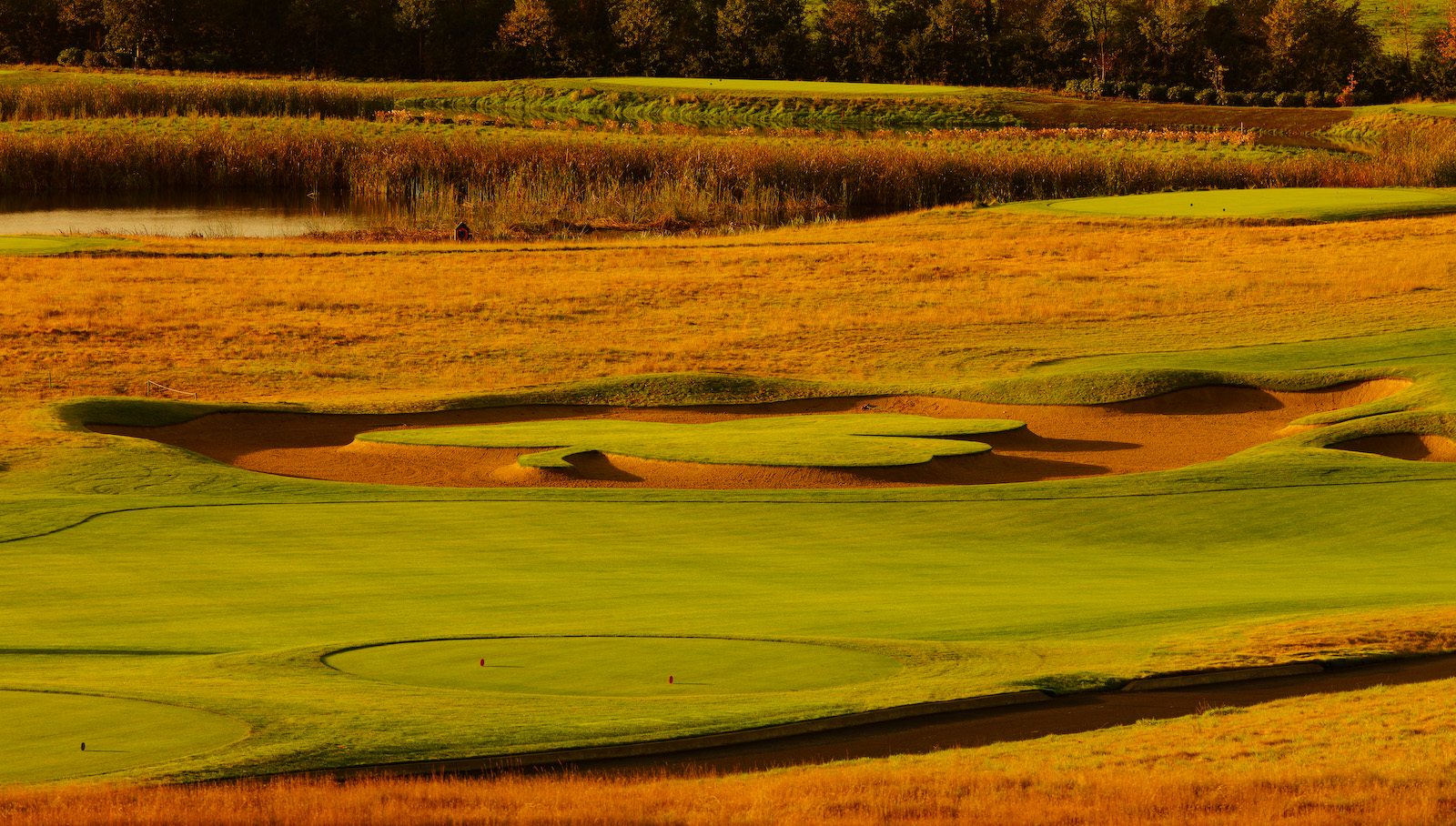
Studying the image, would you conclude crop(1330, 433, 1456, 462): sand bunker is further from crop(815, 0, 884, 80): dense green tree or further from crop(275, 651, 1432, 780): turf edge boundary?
crop(815, 0, 884, 80): dense green tree

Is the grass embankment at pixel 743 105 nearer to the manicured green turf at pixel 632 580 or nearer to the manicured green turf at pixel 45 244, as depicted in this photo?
the manicured green turf at pixel 45 244

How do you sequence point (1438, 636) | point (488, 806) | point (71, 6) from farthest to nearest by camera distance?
point (71, 6)
point (1438, 636)
point (488, 806)

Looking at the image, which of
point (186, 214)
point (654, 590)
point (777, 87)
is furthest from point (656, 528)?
point (777, 87)

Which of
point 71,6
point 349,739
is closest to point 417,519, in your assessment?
point 349,739

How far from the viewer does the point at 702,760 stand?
607cm

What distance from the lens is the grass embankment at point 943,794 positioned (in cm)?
501

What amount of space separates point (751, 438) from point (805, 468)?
1.47 m

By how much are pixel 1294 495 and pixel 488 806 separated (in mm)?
9496

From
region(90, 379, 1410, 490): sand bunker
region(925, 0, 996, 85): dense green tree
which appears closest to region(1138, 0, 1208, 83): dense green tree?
region(925, 0, 996, 85): dense green tree

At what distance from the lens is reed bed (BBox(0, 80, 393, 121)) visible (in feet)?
185

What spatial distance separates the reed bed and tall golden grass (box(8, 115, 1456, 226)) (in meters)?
8.95

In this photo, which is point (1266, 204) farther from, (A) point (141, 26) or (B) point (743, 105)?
(A) point (141, 26)

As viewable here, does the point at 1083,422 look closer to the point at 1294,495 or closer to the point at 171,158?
the point at 1294,495

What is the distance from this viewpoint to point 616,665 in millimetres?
7113
